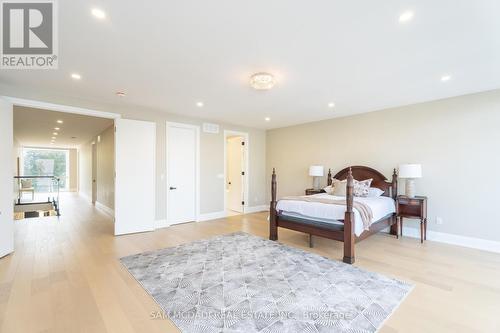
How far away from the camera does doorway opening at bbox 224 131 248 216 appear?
6945 mm

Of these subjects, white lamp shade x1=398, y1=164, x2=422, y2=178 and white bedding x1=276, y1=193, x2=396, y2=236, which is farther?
white lamp shade x1=398, y1=164, x2=422, y2=178

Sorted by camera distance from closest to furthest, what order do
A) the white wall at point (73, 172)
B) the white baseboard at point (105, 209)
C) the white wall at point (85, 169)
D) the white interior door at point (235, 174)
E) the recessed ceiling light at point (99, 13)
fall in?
the recessed ceiling light at point (99, 13) < the white baseboard at point (105, 209) < the white interior door at point (235, 174) < the white wall at point (85, 169) < the white wall at point (73, 172)

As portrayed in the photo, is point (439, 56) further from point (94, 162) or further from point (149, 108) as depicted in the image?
point (94, 162)

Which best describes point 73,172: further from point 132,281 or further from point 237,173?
point 132,281

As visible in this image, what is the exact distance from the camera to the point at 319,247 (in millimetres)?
3906

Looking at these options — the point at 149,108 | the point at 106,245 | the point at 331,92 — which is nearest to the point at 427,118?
the point at 331,92

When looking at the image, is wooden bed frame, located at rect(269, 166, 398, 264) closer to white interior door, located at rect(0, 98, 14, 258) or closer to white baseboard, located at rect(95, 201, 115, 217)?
white interior door, located at rect(0, 98, 14, 258)

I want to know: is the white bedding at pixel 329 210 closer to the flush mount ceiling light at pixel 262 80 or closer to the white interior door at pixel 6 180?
the flush mount ceiling light at pixel 262 80

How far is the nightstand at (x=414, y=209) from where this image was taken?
13.6 ft

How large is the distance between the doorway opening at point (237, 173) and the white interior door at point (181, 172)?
3.92 feet

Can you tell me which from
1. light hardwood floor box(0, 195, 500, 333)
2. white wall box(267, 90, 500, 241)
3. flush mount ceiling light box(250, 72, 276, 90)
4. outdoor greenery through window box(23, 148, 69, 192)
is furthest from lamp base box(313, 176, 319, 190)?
outdoor greenery through window box(23, 148, 69, 192)

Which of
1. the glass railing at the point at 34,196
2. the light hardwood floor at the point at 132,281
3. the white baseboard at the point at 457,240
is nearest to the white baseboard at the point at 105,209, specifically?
the glass railing at the point at 34,196

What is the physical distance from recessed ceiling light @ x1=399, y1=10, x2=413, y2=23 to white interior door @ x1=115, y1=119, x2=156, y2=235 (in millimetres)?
4548

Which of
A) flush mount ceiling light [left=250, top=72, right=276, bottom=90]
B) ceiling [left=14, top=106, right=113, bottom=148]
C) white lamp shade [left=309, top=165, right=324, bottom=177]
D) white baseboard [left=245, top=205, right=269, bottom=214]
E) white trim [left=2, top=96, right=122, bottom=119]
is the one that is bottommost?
white baseboard [left=245, top=205, right=269, bottom=214]
